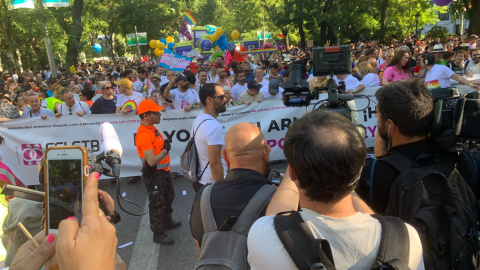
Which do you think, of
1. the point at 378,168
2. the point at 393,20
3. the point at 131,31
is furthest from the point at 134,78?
the point at 393,20

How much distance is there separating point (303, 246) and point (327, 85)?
73.0 inches

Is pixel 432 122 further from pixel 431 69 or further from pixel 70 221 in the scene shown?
pixel 431 69

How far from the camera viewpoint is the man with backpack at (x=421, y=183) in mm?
1800

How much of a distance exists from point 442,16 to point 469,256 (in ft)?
218

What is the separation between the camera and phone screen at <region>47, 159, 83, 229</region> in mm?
1330

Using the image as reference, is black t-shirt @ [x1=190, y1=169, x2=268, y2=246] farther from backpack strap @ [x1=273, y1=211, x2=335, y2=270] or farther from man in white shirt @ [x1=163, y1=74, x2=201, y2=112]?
man in white shirt @ [x1=163, y1=74, x2=201, y2=112]

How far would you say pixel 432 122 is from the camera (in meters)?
2.08

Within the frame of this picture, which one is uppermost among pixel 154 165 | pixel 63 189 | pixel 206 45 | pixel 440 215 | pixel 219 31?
pixel 219 31

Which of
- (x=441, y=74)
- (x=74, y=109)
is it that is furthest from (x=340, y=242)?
(x=74, y=109)

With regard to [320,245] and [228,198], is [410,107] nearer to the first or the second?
[228,198]

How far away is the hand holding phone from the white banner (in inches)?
233

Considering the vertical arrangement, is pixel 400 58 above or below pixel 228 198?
above

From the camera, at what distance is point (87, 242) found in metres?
0.91

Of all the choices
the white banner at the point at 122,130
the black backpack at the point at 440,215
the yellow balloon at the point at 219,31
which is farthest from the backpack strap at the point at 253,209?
the yellow balloon at the point at 219,31
